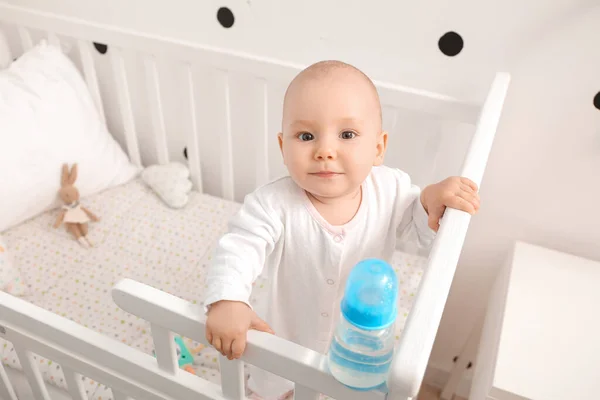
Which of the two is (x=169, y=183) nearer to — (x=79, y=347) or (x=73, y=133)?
(x=73, y=133)

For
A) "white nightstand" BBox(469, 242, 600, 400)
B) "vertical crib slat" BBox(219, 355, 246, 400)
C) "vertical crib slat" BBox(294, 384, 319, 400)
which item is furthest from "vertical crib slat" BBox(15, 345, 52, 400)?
"white nightstand" BBox(469, 242, 600, 400)

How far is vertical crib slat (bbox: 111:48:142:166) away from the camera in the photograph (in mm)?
1285

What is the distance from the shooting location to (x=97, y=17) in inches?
51.5

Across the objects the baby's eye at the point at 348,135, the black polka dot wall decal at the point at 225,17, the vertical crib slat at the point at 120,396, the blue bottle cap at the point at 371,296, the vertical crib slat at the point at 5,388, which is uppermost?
the black polka dot wall decal at the point at 225,17

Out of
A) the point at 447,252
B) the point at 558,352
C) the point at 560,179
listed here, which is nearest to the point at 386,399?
the point at 447,252

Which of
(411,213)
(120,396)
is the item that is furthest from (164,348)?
(411,213)

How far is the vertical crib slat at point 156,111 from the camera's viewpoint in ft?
4.11

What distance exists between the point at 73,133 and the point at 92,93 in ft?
0.48

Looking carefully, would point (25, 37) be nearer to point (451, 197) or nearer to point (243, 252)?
point (243, 252)

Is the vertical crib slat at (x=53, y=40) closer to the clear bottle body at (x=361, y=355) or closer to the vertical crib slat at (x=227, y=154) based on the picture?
the vertical crib slat at (x=227, y=154)

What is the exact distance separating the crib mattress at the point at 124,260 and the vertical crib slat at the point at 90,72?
0.24 metres

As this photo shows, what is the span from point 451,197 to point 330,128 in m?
0.18

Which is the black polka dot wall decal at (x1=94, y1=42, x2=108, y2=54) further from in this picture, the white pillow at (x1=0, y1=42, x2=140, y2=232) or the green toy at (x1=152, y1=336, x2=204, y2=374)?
the green toy at (x1=152, y1=336, x2=204, y2=374)

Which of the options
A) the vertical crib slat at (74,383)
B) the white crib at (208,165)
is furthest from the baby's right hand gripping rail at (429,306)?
the vertical crib slat at (74,383)
